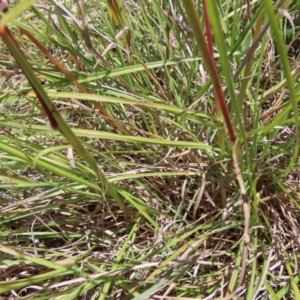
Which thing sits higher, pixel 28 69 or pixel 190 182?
pixel 28 69

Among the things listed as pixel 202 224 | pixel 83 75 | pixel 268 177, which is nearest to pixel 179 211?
pixel 202 224

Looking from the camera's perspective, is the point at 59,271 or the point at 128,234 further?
the point at 128,234

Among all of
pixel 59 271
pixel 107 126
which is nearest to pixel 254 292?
pixel 59 271

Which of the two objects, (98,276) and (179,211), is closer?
(98,276)

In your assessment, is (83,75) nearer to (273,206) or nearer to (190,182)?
(190,182)

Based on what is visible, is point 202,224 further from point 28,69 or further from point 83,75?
point 28,69

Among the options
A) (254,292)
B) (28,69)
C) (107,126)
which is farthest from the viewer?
(107,126)

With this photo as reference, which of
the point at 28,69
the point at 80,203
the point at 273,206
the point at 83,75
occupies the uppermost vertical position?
the point at 28,69

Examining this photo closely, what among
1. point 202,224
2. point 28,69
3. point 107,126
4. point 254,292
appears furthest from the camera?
point 107,126

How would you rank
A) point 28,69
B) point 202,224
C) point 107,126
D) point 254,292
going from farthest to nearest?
1. point 107,126
2. point 202,224
3. point 254,292
4. point 28,69
